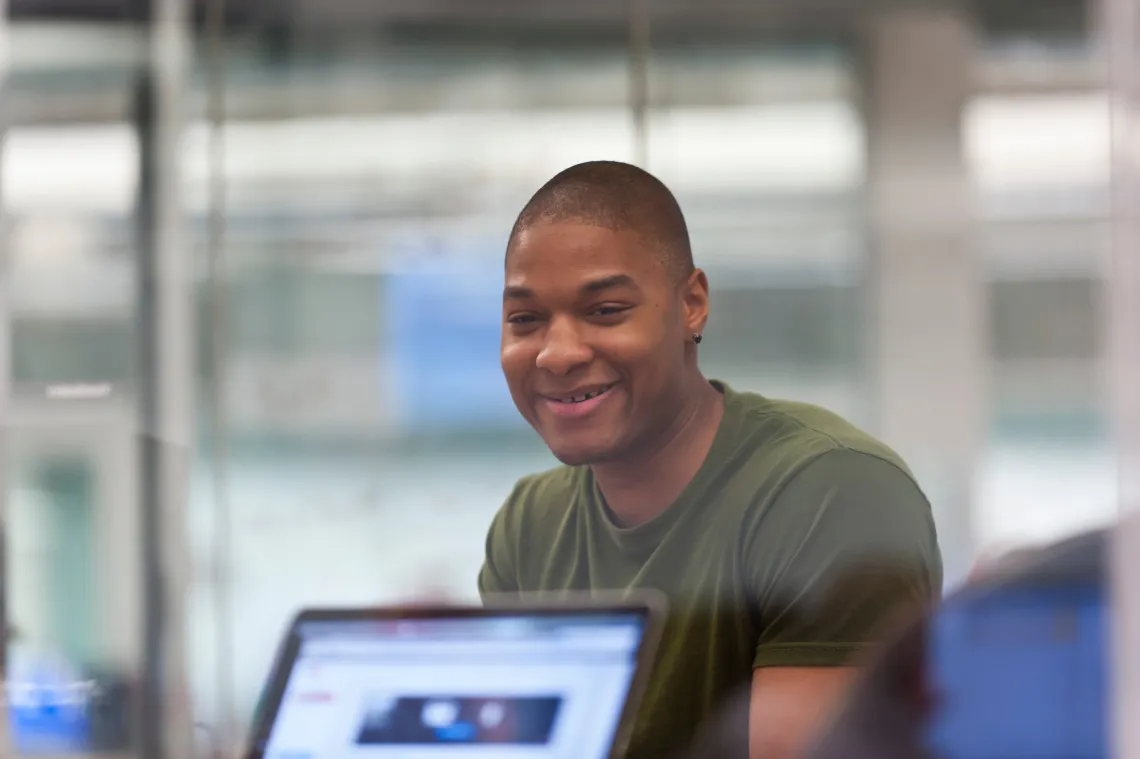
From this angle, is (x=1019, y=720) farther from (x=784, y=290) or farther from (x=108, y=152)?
(x=108, y=152)

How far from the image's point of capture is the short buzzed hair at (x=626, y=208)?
132 cm

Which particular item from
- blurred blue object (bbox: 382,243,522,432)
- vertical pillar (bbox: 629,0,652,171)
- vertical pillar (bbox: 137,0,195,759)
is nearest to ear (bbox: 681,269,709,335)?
blurred blue object (bbox: 382,243,522,432)

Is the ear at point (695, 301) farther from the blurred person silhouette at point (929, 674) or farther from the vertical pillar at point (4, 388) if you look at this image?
the vertical pillar at point (4, 388)

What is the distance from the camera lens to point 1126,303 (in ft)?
2.99

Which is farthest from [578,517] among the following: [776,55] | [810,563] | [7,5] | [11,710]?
[7,5]

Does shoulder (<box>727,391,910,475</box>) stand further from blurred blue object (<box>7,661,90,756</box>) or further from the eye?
blurred blue object (<box>7,661,90,756</box>)

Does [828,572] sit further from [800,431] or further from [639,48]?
[639,48]

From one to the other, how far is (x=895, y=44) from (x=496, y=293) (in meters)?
0.54

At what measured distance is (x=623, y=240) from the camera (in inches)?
51.2

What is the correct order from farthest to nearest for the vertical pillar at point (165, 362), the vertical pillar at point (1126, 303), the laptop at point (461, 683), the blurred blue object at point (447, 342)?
the vertical pillar at point (165, 362) → the blurred blue object at point (447, 342) → the laptop at point (461, 683) → the vertical pillar at point (1126, 303)

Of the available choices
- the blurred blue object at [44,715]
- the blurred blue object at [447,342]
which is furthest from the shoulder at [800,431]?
the blurred blue object at [44,715]

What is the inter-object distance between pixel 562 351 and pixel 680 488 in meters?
0.17

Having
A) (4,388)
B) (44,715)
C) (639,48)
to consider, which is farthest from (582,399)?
(4,388)

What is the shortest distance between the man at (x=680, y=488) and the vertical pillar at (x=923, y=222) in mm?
261
